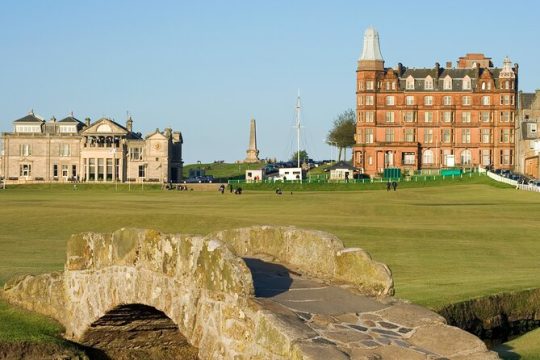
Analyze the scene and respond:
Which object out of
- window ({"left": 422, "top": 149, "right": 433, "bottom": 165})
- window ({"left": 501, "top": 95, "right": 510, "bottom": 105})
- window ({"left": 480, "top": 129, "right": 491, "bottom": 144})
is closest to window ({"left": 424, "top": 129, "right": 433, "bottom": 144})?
window ({"left": 422, "top": 149, "right": 433, "bottom": 165})

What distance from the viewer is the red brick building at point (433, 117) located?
527ft

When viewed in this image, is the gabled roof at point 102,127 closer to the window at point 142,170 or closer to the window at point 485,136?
the window at point 142,170

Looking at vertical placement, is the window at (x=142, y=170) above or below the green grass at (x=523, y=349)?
above

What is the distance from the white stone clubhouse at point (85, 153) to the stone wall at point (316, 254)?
5936 inches

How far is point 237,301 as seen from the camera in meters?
14.7

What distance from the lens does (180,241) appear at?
1609cm

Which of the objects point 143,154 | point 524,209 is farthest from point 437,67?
point 524,209

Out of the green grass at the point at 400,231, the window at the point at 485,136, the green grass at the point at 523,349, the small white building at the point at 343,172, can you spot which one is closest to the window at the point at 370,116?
the small white building at the point at 343,172

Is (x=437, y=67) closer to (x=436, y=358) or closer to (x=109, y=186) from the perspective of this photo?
(x=109, y=186)

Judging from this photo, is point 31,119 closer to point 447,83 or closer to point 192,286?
point 447,83

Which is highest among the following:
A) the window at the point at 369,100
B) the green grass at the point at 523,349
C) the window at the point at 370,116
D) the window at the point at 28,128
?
the window at the point at 369,100

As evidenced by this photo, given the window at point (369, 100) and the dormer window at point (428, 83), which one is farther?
the dormer window at point (428, 83)

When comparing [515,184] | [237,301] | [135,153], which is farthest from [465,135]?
[237,301]

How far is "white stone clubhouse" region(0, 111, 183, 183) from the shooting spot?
172 metres
